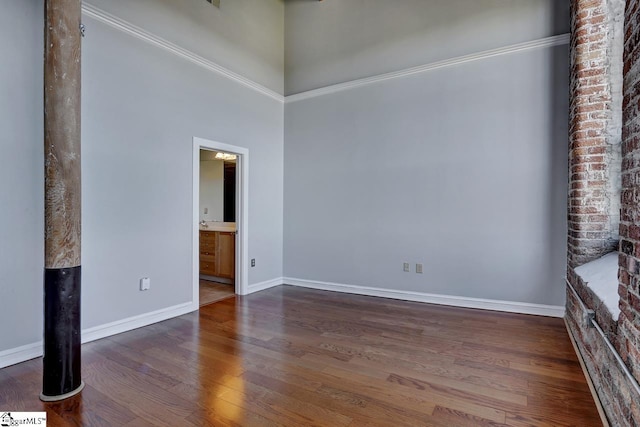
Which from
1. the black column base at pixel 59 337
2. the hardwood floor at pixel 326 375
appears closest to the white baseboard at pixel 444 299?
the hardwood floor at pixel 326 375

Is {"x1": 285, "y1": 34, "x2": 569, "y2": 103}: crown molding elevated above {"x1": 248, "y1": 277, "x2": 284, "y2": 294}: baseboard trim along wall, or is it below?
above

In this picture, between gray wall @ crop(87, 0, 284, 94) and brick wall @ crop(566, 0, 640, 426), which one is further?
gray wall @ crop(87, 0, 284, 94)

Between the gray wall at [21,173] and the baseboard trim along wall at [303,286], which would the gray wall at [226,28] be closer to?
the gray wall at [21,173]

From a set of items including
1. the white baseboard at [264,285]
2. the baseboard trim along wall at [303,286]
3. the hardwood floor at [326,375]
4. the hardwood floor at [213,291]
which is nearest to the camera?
the hardwood floor at [326,375]

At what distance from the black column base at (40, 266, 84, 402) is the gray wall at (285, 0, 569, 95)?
4.05 meters

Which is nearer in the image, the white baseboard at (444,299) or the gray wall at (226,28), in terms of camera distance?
the gray wall at (226,28)

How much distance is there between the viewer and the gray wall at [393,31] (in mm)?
3689

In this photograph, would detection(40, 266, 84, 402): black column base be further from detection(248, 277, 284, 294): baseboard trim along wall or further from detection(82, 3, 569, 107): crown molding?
detection(248, 277, 284, 294): baseboard trim along wall

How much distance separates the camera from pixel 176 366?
2.45m

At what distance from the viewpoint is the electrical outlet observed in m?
3.32

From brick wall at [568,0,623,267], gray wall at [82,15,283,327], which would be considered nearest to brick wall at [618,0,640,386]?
brick wall at [568,0,623,267]

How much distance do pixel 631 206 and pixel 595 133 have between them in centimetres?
185

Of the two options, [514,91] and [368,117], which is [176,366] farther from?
[514,91]

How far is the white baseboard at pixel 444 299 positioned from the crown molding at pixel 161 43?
2930 millimetres
